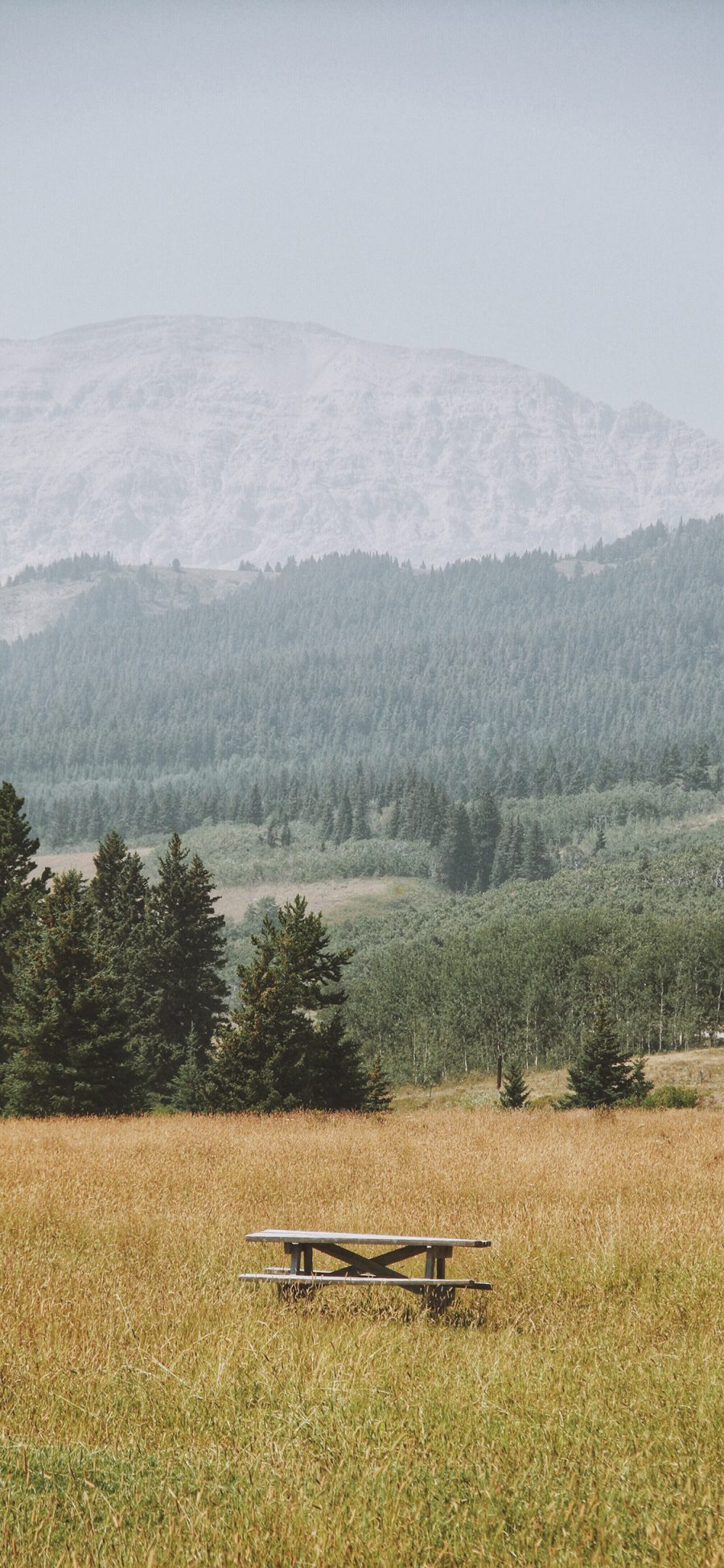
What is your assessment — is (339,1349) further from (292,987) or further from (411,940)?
(411,940)

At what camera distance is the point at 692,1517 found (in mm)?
4633

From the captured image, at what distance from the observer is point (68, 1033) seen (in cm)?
3638

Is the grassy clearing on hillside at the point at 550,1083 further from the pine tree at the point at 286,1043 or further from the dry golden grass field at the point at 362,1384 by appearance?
the dry golden grass field at the point at 362,1384

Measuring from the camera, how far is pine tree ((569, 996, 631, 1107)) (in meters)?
51.6

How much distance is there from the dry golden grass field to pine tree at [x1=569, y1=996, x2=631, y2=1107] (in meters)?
40.5

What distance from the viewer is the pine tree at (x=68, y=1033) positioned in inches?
1404

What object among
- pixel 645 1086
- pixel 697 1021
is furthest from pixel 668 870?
pixel 645 1086

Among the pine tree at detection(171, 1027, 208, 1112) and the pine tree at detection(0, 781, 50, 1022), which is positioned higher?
the pine tree at detection(0, 781, 50, 1022)

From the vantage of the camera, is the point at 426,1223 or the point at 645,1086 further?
→ the point at 645,1086

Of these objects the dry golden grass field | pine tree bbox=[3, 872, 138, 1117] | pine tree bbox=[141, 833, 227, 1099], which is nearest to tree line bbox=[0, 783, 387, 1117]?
pine tree bbox=[3, 872, 138, 1117]

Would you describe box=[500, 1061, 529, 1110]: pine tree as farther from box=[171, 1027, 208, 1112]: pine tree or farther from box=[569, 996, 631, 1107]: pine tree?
box=[171, 1027, 208, 1112]: pine tree

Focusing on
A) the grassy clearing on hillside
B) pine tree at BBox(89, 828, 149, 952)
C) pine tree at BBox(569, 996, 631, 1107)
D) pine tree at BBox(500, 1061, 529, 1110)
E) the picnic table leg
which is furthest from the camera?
the grassy clearing on hillside

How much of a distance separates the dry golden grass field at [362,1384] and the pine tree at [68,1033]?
24.4 m

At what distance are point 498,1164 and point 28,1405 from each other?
8351 mm
